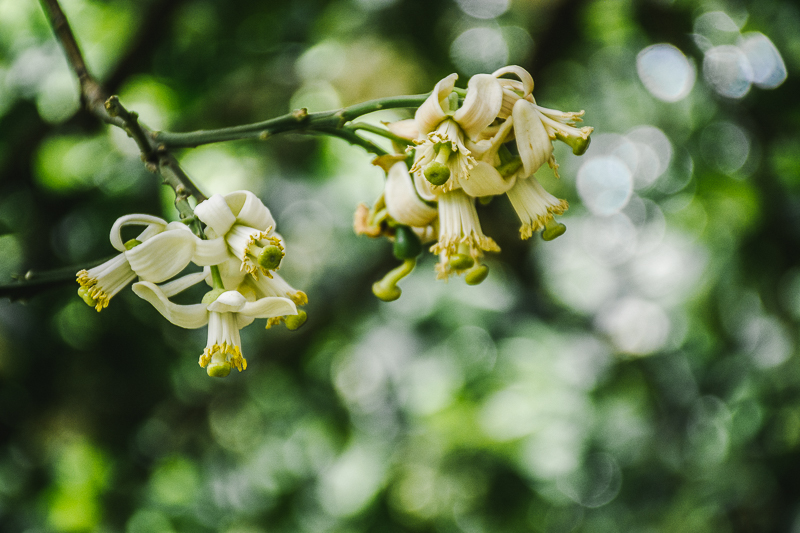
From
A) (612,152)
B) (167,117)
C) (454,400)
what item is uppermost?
(167,117)

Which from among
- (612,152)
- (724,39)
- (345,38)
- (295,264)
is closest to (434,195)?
(345,38)

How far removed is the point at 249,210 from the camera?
1.47ft

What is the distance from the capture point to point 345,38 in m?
1.82

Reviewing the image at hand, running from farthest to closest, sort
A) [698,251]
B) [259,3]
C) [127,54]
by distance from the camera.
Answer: [698,251], [259,3], [127,54]

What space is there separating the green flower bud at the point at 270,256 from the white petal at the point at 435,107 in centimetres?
18

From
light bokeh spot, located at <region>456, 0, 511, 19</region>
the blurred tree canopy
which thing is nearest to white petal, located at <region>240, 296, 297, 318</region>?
the blurred tree canopy

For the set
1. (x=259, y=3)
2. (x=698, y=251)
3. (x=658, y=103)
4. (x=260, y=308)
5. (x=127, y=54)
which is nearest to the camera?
(x=260, y=308)

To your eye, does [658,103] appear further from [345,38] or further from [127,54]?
[127,54]

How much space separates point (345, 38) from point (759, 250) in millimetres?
1691

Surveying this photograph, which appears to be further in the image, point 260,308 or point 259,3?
point 259,3

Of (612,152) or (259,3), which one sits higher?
(259,3)

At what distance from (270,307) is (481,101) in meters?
0.27

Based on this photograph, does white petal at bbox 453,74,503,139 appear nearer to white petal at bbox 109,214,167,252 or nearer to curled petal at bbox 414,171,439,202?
curled petal at bbox 414,171,439,202

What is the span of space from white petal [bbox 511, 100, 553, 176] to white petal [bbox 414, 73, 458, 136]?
0.21 feet
